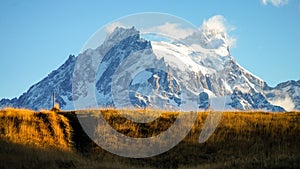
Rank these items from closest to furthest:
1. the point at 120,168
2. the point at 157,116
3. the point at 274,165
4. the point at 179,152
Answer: the point at 274,165 → the point at 120,168 → the point at 179,152 → the point at 157,116

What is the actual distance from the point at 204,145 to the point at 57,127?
404 inches

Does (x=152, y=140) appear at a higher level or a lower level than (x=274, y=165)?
higher

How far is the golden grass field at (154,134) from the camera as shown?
1233 inches

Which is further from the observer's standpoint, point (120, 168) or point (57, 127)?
point (57, 127)

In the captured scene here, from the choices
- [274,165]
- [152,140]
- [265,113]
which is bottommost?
[274,165]

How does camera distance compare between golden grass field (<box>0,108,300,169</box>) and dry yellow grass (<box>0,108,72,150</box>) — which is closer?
golden grass field (<box>0,108,300,169</box>)

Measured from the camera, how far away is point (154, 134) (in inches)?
1451

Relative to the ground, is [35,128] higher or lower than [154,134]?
higher

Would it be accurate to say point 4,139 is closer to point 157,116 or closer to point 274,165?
point 157,116

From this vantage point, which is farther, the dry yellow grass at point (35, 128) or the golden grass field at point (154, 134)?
the dry yellow grass at point (35, 128)

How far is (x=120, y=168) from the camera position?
31.6m

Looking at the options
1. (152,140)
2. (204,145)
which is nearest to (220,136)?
(204,145)

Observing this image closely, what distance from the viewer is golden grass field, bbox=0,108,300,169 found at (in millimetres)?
31328

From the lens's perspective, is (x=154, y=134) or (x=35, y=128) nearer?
(x=35, y=128)
